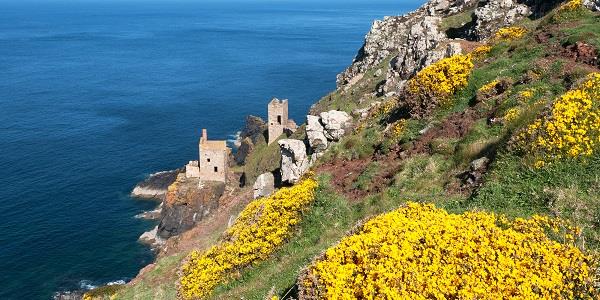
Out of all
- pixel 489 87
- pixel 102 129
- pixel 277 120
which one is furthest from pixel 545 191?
pixel 102 129

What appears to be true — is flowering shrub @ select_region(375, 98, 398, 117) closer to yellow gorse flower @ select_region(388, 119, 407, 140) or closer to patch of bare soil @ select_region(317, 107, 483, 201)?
yellow gorse flower @ select_region(388, 119, 407, 140)

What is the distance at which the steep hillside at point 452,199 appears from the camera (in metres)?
10.6

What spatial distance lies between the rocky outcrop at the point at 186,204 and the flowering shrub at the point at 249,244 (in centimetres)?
4433

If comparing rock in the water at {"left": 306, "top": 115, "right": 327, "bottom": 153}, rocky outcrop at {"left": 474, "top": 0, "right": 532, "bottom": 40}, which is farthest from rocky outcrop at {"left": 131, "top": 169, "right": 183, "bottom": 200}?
rocky outcrop at {"left": 474, "top": 0, "right": 532, "bottom": 40}

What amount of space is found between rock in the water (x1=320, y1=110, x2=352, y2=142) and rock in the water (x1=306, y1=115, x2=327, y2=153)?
0.38 metres

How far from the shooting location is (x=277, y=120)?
258 ft

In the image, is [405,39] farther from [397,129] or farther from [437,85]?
[397,129]

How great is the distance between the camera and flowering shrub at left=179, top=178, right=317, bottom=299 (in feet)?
67.2

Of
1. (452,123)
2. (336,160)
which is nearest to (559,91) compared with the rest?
→ (452,123)

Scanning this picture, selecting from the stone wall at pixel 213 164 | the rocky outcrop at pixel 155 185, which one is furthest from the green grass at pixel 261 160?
the rocky outcrop at pixel 155 185

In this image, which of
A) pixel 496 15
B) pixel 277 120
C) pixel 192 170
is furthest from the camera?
pixel 277 120

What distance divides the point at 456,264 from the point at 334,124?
2611 centimetres

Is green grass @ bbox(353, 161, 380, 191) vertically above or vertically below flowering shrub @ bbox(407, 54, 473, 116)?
below

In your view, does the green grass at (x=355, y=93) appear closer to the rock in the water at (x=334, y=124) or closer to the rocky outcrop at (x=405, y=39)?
the rocky outcrop at (x=405, y=39)
